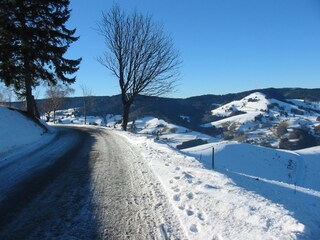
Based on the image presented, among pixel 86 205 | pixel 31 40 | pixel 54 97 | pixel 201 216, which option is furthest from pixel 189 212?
pixel 54 97

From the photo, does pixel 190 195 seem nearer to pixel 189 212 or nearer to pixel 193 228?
pixel 189 212

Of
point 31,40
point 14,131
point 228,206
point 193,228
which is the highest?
point 31,40

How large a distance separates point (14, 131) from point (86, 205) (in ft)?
39.6

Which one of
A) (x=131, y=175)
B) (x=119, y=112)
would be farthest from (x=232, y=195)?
(x=119, y=112)

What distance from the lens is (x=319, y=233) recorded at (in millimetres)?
4562

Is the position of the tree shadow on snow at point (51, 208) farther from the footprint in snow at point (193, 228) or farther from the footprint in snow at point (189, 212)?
the footprint in snow at point (189, 212)

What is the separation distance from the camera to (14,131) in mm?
16172

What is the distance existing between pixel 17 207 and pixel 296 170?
141 ft

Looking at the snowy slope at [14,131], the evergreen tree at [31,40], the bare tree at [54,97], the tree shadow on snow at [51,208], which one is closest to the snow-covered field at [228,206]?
the snowy slope at [14,131]

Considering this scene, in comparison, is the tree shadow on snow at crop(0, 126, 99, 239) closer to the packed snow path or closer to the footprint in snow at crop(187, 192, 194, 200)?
the packed snow path

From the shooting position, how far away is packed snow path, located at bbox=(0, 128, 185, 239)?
15.2 ft

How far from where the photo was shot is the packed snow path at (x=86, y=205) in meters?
4.62

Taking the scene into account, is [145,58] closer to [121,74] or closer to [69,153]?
[121,74]

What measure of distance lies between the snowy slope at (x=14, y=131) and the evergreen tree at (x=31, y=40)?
439 centimetres
